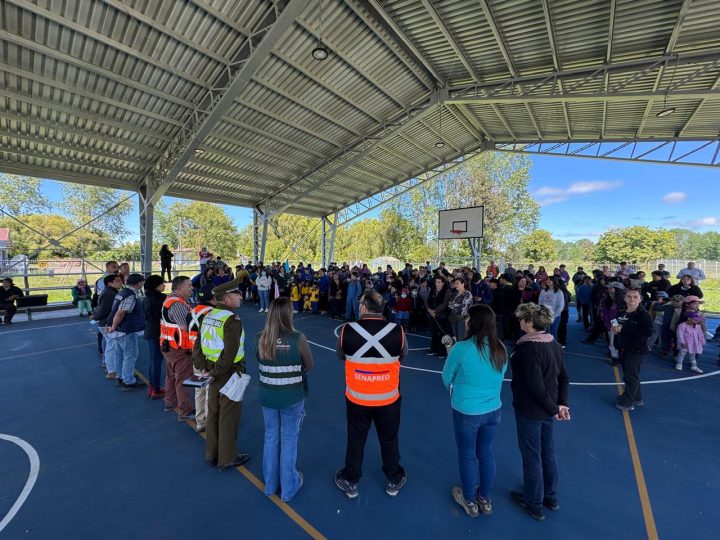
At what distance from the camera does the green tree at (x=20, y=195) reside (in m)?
26.1

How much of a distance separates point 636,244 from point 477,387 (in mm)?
57160

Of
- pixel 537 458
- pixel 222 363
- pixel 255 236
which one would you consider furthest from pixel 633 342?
pixel 255 236

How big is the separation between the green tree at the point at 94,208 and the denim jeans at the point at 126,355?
32050 millimetres

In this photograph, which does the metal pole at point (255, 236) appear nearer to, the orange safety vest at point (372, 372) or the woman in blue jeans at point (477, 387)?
the orange safety vest at point (372, 372)

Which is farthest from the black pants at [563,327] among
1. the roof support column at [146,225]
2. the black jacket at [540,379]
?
the roof support column at [146,225]

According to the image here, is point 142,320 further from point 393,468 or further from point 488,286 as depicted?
point 488,286

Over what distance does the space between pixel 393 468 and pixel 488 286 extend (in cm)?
542

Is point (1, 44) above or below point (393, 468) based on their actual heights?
above

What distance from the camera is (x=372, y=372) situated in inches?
97.3

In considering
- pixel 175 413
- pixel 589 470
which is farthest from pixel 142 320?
pixel 589 470

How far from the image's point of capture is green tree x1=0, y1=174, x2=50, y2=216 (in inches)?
1027

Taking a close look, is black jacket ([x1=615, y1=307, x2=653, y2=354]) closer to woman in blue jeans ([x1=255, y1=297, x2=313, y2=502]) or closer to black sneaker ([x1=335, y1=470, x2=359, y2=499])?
black sneaker ([x1=335, y1=470, x2=359, y2=499])

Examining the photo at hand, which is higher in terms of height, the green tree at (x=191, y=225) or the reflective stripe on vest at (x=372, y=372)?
the green tree at (x=191, y=225)

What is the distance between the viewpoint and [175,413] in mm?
4188
